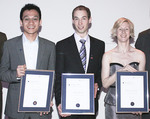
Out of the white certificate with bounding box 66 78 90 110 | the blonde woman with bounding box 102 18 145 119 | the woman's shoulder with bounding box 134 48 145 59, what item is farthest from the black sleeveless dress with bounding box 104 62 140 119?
the white certificate with bounding box 66 78 90 110

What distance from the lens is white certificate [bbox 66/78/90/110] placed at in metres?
2.76

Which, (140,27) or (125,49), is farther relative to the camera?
(140,27)

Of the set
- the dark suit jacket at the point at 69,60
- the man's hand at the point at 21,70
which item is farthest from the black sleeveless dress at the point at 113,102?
the man's hand at the point at 21,70

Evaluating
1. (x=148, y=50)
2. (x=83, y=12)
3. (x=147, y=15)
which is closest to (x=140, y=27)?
(x=147, y=15)

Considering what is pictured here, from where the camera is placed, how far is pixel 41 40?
297cm

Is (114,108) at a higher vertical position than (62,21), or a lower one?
lower

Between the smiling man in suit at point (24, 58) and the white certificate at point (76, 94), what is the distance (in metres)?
0.36

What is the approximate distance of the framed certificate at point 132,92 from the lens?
2.78m

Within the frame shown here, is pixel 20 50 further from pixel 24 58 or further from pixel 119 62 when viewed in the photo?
pixel 119 62

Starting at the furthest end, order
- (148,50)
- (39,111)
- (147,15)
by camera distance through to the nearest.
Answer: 1. (147,15)
2. (148,50)
3. (39,111)

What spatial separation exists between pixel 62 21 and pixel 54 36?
317mm

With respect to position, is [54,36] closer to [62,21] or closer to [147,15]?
[62,21]

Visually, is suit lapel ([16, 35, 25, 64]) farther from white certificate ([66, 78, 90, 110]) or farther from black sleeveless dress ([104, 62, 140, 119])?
black sleeveless dress ([104, 62, 140, 119])

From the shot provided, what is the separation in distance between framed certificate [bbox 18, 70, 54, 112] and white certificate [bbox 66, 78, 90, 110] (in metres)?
0.23
